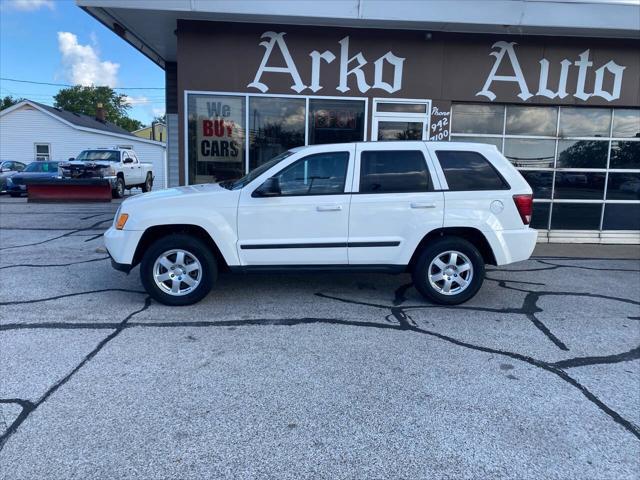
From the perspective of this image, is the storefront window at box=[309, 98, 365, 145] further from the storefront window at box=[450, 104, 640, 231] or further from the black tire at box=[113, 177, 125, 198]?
the black tire at box=[113, 177, 125, 198]

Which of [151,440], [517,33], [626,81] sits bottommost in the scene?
[151,440]

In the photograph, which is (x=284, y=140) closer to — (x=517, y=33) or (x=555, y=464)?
(x=517, y=33)

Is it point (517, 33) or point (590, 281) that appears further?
point (517, 33)

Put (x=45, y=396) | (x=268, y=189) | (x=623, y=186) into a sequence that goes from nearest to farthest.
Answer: (x=45, y=396)
(x=268, y=189)
(x=623, y=186)

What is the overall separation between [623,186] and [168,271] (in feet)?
32.5

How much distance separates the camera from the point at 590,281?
284 inches

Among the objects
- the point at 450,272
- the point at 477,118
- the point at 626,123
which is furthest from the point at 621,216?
the point at 450,272

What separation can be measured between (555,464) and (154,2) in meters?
8.92

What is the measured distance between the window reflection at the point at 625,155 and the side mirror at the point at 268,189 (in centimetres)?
849

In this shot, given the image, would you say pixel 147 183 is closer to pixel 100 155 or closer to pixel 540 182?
pixel 100 155

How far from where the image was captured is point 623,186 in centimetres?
1062

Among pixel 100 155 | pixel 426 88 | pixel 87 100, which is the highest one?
pixel 87 100

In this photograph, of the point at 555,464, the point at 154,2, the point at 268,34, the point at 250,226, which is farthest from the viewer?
the point at 268,34

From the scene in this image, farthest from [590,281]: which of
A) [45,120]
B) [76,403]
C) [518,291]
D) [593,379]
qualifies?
[45,120]
